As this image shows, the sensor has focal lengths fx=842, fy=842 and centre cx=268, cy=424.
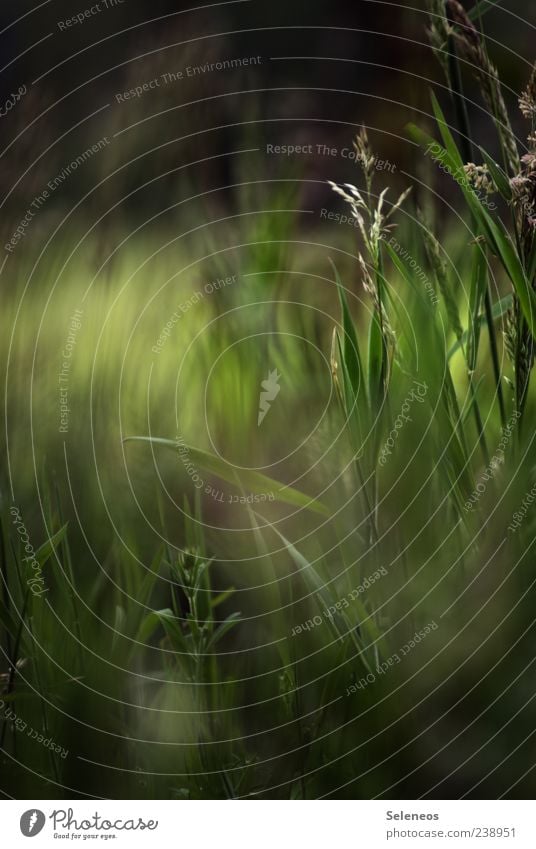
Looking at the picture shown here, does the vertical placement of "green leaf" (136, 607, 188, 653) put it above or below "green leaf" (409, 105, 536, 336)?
below

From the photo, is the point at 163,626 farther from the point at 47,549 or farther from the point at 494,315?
the point at 494,315

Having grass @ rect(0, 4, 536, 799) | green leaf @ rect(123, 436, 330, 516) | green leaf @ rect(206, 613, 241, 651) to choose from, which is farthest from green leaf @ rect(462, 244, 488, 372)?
green leaf @ rect(206, 613, 241, 651)

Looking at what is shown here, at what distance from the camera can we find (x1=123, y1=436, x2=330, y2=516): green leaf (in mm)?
662

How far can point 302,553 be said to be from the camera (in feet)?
2.16

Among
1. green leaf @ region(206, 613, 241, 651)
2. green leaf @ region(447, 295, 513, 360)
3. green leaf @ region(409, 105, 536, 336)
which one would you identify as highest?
green leaf @ region(409, 105, 536, 336)

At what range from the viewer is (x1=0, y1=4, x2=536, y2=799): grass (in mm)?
637

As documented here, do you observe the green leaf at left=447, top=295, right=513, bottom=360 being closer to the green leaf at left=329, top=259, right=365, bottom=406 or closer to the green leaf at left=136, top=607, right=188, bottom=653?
the green leaf at left=329, top=259, right=365, bottom=406
